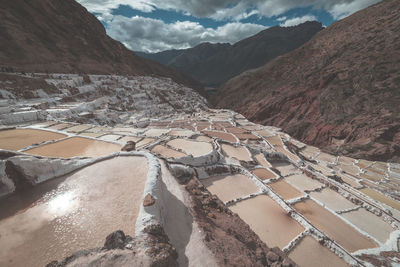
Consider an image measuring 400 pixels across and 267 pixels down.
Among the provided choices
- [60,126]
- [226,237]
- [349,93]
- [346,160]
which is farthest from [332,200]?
[349,93]

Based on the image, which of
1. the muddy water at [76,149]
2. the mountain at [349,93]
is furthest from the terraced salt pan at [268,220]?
the mountain at [349,93]

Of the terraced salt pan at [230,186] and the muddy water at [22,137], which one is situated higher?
the muddy water at [22,137]

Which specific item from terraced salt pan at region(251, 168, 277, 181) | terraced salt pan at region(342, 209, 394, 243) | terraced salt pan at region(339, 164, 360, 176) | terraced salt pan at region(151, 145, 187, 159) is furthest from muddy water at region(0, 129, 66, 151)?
terraced salt pan at region(339, 164, 360, 176)

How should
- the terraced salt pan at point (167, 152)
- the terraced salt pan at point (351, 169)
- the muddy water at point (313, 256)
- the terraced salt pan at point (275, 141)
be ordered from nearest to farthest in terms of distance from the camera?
the muddy water at point (313, 256) < the terraced salt pan at point (167, 152) < the terraced salt pan at point (351, 169) < the terraced salt pan at point (275, 141)

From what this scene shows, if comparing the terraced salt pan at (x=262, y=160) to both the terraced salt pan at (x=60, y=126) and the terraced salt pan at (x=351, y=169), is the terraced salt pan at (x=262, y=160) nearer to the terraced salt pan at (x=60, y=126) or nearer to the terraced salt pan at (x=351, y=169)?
the terraced salt pan at (x=351, y=169)

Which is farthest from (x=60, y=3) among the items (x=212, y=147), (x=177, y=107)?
(x=212, y=147)

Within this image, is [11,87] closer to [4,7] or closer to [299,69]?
[4,7]

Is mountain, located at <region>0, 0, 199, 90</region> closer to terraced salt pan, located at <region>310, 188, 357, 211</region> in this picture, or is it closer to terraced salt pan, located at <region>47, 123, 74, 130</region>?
terraced salt pan, located at <region>47, 123, 74, 130</region>

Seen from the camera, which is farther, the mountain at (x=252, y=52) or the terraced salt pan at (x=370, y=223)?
the mountain at (x=252, y=52)
